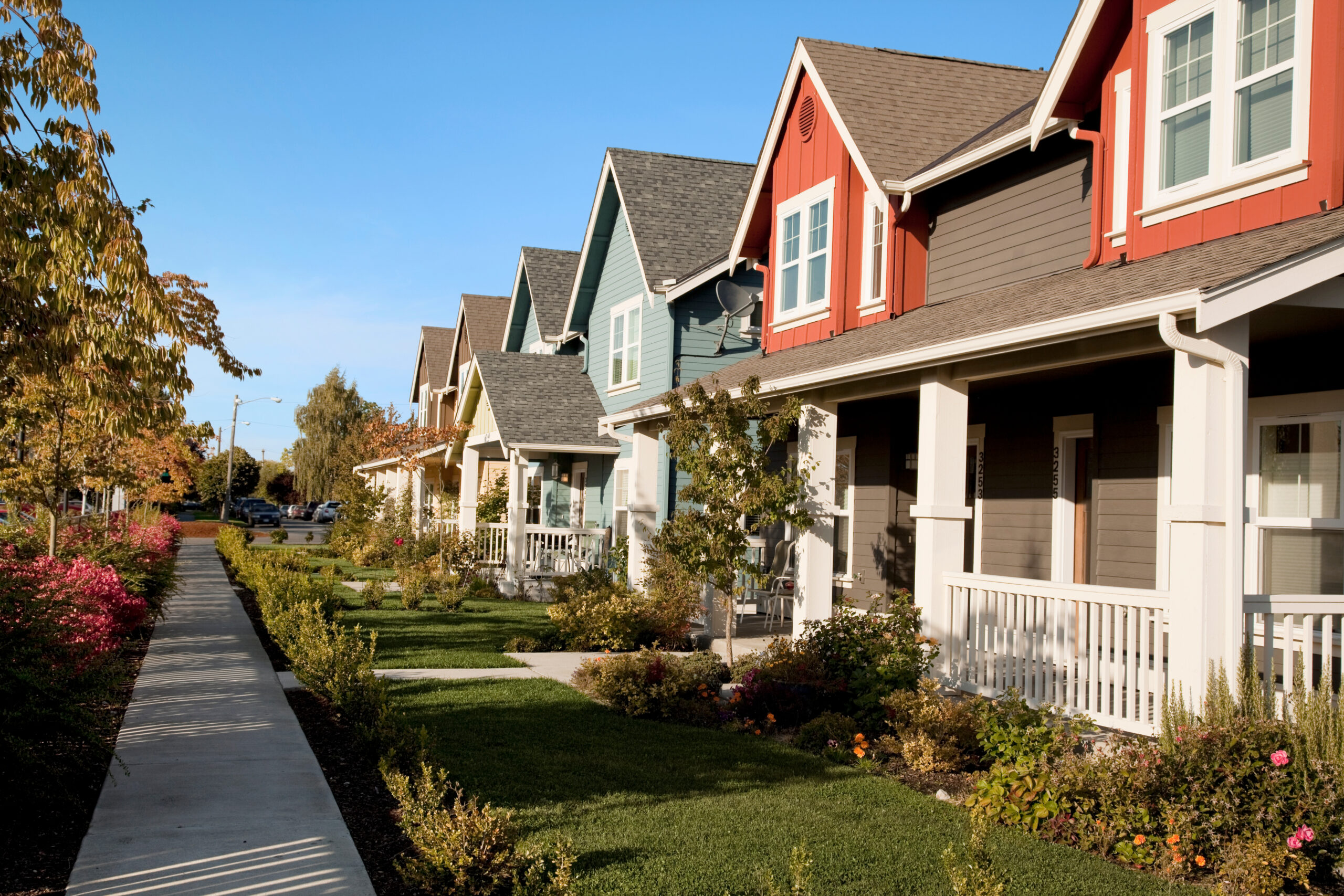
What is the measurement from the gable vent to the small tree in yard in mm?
4764

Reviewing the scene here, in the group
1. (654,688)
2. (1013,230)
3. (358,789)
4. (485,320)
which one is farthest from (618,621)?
(485,320)

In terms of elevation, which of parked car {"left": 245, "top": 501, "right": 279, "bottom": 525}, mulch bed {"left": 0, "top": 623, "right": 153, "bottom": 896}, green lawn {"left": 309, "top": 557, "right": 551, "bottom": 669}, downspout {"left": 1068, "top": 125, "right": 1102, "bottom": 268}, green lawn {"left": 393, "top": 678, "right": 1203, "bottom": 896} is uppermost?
downspout {"left": 1068, "top": 125, "right": 1102, "bottom": 268}

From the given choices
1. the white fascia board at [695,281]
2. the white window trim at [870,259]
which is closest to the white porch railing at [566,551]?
the white fascia board at [695,281]

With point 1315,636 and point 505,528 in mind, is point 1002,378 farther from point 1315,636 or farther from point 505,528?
point 505,528

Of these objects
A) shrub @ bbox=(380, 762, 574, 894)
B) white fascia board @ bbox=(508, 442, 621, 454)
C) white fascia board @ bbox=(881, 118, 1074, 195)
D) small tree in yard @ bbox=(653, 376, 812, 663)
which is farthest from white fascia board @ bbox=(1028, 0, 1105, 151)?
white fascia board @ bbox=(508, 442, 621, 454)

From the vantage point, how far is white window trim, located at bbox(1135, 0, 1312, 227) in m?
7.91

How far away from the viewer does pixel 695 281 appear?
19.4m

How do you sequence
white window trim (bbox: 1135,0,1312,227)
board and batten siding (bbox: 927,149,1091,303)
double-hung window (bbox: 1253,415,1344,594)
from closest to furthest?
white window trim (bbox: 1135,0,1312,227), double-hung window (bbox: 1253,415,1344,594), board and batten siding (bbox: 927,149,1091,303)

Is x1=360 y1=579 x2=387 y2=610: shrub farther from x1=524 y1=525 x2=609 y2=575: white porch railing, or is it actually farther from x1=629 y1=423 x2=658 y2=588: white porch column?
x1=629 y1=423 x2=658 y2=588: white porch column

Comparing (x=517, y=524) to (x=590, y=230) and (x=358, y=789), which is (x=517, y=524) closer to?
Result: (x=590, y=230)

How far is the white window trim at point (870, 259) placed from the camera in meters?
12.9

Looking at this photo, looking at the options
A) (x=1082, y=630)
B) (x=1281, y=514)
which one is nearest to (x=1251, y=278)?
(x=1281, y=514)

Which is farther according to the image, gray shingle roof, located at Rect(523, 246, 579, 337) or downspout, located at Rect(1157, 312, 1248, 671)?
gray shingle roof, located at Rect(523, 246, 579, 337)

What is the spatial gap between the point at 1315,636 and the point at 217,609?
51.3ft
